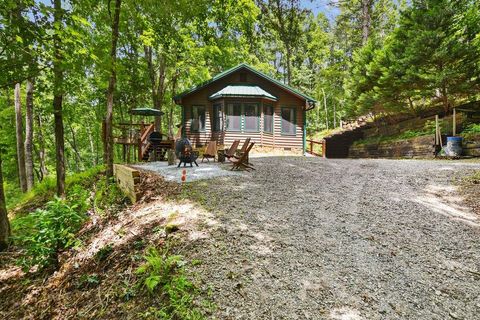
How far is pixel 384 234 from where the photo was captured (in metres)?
3.67

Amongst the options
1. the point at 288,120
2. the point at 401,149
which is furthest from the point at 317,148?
the point at 401,149

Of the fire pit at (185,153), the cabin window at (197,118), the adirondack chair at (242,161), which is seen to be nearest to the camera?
the adirondack chair at (242,161)

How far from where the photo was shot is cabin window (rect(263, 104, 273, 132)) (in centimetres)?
1611

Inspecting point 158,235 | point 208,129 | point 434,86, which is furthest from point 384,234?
point 208,129

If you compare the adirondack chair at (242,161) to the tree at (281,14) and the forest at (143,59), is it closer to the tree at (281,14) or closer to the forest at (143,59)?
the forest at (143,59)

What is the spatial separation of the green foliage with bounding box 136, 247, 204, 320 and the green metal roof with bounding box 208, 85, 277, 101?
500 inches

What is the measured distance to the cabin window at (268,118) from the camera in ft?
52.9

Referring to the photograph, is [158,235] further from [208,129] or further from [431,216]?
[208,129]

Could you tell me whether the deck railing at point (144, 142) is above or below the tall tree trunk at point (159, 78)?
below

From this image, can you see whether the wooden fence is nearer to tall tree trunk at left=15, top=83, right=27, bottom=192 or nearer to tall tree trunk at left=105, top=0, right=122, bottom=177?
tall tree trunk at left=105, top=0, right=122, bottom=177

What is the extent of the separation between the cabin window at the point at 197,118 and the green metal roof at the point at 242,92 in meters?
1.24

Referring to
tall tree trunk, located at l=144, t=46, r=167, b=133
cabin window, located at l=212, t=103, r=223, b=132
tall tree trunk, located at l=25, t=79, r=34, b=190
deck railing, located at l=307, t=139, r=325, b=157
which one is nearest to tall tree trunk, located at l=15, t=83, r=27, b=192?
tall tree trunk, located at l=25, t=79, r=34, b=190

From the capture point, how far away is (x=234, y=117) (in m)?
15.6

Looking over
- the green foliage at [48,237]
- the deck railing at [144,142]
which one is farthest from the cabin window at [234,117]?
the green foliage at [48,237]
